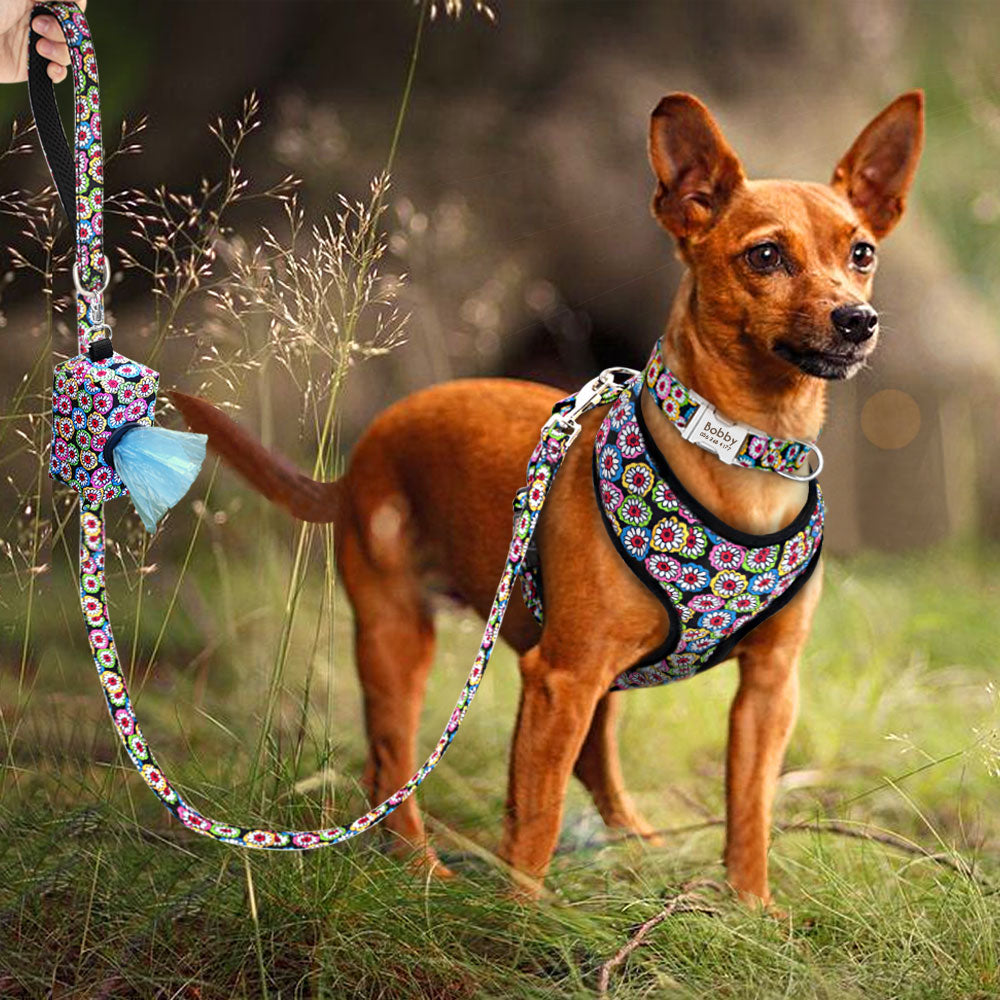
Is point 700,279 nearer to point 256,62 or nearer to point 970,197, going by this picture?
point 256,62

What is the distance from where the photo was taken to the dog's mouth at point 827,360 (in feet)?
7.40

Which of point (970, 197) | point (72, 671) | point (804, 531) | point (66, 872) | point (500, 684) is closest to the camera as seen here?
point (66, 872)

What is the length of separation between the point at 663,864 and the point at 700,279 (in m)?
1.30

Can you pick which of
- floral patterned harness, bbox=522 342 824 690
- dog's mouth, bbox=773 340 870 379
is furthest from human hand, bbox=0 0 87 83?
dog's mouth, bbox=773 340 870 379

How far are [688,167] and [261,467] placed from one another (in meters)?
1.09

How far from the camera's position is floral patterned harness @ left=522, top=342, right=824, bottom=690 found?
237cm

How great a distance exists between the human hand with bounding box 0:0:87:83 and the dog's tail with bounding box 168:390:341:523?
0.63 meters

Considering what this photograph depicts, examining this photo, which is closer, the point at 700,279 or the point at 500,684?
the point at 700,279

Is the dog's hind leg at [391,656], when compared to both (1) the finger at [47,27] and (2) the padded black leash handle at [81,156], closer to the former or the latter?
(2) the padded black leash handle at [81,156]

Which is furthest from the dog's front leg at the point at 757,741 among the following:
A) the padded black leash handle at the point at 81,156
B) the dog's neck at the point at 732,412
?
the padded black leash handle at the point at 81,156

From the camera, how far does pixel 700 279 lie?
247 centimetres

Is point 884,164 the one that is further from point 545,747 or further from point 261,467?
point 261,467

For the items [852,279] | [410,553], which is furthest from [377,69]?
[852,279]

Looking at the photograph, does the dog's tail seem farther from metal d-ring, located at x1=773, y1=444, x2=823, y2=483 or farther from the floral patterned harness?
metal d-ring, located at x1=773, y1=444, x2=823, y2=483
